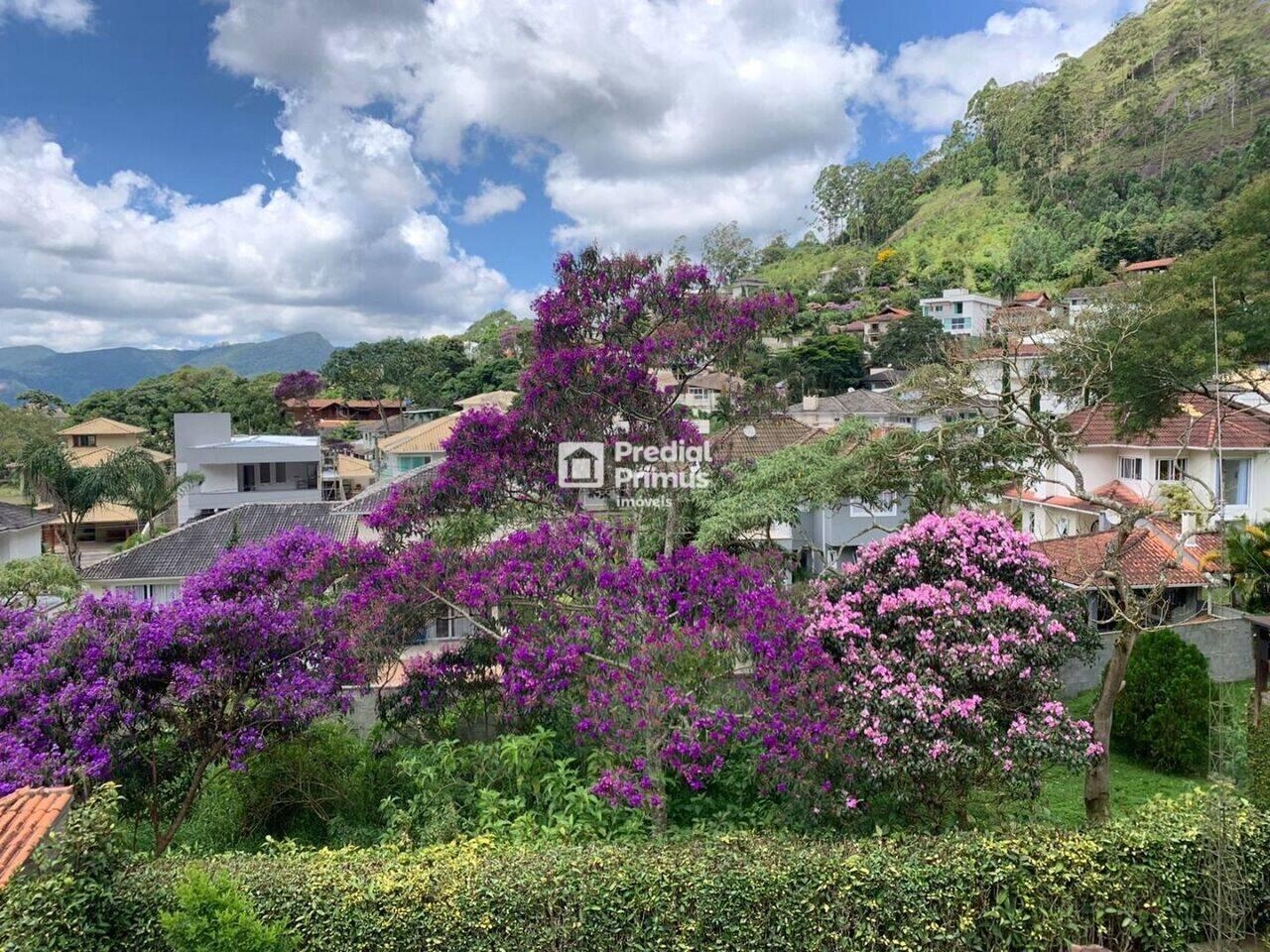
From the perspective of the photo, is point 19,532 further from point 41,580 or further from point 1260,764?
point 1260,764

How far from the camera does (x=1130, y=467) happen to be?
73.5 ft

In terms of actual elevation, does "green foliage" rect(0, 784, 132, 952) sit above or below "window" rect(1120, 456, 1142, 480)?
below

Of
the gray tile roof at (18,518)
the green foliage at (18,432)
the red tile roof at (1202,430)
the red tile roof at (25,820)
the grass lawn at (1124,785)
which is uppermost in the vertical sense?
the green foliage at (18,432)

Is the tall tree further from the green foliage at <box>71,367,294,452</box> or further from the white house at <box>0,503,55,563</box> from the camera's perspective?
the white house at <box>0,503,55,563</box>

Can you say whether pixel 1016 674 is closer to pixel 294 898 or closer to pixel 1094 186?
pixel 294 898

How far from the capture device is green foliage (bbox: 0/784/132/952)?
4.93 meters

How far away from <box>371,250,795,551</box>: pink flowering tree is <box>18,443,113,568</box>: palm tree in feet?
105

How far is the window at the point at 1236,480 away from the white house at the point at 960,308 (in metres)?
41.1

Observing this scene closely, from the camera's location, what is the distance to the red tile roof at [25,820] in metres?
5.21

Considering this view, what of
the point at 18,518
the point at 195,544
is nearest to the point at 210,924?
the point at 195,544

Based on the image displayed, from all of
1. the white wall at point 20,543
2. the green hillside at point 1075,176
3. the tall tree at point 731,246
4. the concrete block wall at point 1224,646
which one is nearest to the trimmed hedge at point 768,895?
the concrete block wall at point 1224,646

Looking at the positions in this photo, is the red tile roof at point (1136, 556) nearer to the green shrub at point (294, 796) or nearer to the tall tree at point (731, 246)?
the green shrub at point (294, 796)

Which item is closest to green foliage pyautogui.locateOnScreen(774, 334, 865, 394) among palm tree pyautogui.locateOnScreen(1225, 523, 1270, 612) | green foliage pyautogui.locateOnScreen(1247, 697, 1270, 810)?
palm tree pyautogui.locateOnScreen(1225, 523, 1270, 612)

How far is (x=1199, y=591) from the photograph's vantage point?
55.4 feet
